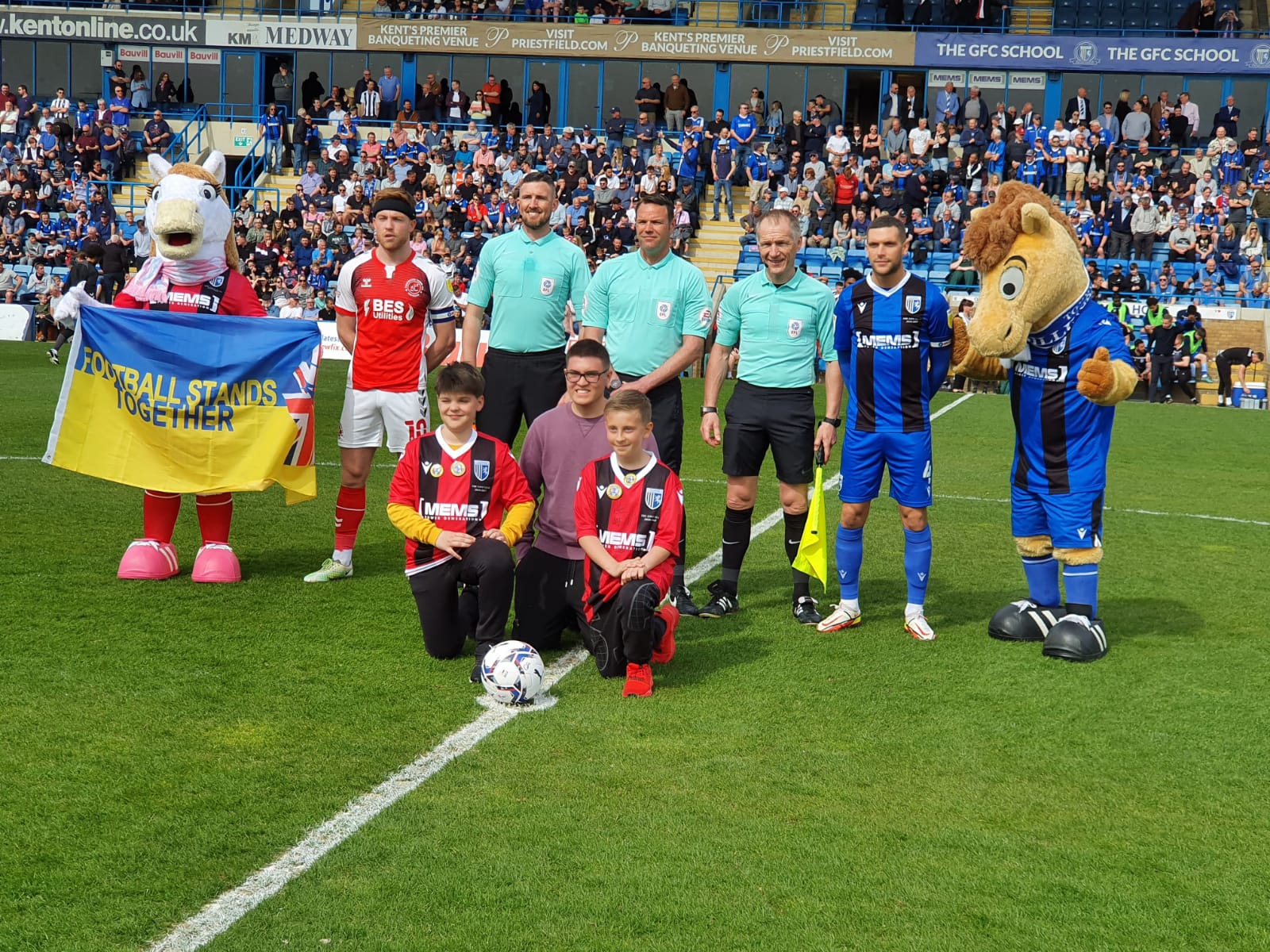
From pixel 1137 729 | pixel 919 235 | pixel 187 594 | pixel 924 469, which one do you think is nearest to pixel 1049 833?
pixel 1137 729

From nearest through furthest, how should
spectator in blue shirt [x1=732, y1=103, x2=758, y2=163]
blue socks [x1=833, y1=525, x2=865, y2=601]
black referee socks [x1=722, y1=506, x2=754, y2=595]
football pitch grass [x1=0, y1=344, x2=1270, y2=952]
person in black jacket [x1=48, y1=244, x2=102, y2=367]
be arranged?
football pitch grass [x1=0, y1=344, x2=1270, y2=952] < blue socks [x1=833, y1=525, x2=865, y2=601] < black referee socks [x1=722, y1=506, x2=754, y2=595] < person in black jacket [x1=48, y1=244, x2=102, y2=367] < spectator in blue shirt [x1=732, y1=103, x2=758, y2=163]

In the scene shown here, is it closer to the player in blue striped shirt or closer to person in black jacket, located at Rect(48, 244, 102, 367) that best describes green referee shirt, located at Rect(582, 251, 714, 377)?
the player in blue striped shirt

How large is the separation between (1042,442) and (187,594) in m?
4.36

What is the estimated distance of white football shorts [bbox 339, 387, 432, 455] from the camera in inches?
300

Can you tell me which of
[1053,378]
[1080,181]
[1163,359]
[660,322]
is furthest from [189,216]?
[1080,181]

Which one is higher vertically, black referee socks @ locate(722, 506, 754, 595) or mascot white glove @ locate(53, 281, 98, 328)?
mascot white glove @ locate(53, 281, 98, 328)

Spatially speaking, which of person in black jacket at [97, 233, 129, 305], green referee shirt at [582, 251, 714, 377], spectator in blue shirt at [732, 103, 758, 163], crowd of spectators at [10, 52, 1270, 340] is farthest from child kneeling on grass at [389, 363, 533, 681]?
spectator in blue shirt at [732, 103, 758, 163]

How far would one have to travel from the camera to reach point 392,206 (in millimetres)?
7492

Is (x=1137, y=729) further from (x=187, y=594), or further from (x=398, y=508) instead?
(x=187, y=594)

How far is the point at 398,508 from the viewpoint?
6.05 metres

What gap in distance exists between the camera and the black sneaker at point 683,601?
708 centimetres

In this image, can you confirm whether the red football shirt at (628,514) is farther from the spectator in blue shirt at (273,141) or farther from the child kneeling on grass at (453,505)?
the spectator in blue shirt at (273,141)

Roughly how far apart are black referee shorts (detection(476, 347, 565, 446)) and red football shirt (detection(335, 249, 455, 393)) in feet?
1.67

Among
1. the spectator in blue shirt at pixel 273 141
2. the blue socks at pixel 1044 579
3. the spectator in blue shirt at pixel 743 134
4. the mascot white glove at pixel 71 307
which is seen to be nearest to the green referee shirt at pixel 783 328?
the blue socks at pixel 1044 579
